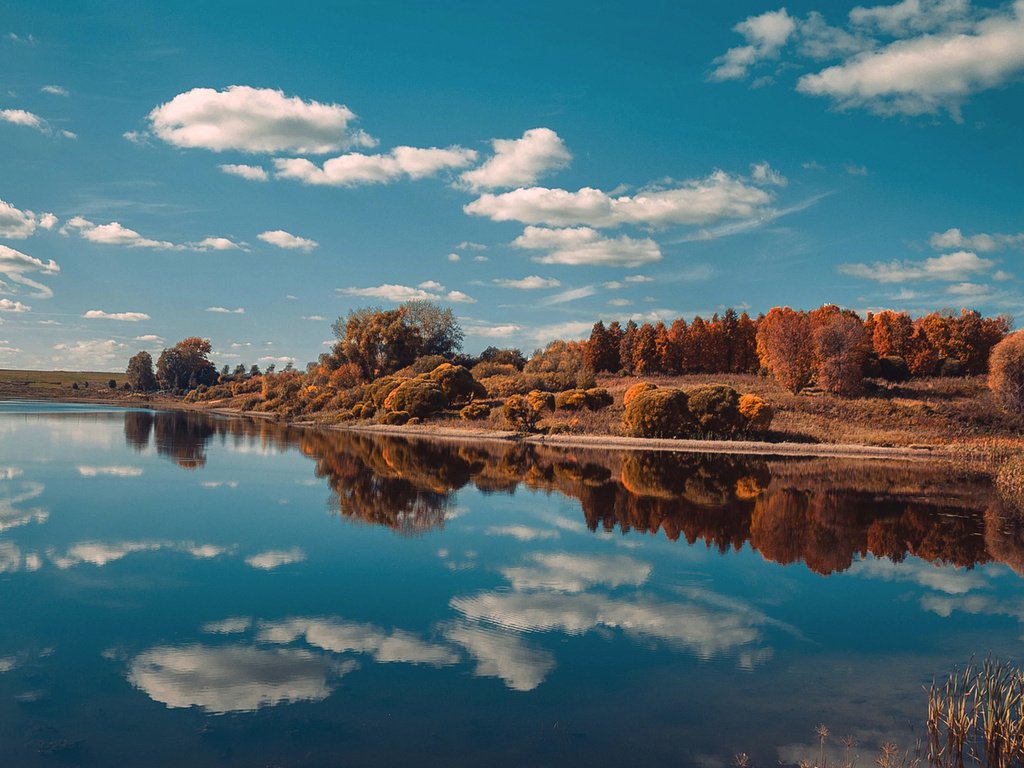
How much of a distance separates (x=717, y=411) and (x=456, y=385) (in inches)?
988

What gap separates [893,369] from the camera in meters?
62.9

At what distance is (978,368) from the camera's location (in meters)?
64.1

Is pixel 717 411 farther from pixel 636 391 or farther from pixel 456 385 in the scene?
pixel 456 385

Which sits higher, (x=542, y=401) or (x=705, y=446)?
(x=542, y=401)

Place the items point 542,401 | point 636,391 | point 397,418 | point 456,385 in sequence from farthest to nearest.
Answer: point 456,385 < point 397,418 < point 542,401 < point 636,391

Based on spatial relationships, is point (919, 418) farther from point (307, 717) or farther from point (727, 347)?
point (307, 717)

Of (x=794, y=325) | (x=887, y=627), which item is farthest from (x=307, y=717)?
(x=794, y=325)

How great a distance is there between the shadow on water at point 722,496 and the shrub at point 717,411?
23.8ft

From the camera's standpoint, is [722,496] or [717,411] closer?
[722,496]

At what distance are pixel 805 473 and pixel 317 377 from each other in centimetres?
6208

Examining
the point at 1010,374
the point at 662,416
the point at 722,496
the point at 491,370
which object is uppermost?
the point at 491,370

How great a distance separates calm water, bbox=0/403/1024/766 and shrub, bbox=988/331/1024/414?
1261 inches

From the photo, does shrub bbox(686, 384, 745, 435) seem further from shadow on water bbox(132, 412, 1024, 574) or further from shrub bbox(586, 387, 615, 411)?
shrub bbox(586, 387, 615, 411)

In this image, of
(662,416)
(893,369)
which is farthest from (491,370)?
(893,369)
